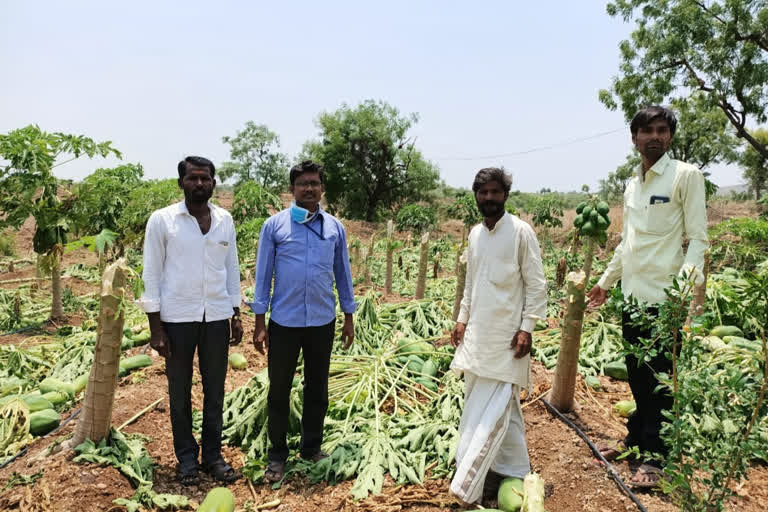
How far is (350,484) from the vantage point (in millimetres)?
3246

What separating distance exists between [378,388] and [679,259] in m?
2.60

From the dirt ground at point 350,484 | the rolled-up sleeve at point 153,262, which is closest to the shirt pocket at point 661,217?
the dirt ground at point 350,484

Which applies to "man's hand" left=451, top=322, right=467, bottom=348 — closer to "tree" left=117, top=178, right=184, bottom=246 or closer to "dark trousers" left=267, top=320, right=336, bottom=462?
"dark trousers" left=267, top=320, right=336, bottom=462

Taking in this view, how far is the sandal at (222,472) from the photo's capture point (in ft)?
11.0

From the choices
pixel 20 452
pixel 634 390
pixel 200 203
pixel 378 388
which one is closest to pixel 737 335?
pixel 634 390

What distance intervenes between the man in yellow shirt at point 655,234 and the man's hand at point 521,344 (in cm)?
60

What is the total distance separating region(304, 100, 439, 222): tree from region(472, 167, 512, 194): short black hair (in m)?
26.3

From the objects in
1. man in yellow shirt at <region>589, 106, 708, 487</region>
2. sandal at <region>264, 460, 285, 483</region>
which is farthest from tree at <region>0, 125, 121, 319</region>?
man in yellow shirt at <region>589, 106, 708, 487</region>

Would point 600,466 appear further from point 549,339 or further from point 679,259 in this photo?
point 549,339

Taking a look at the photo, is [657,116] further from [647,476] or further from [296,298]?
[296,298]

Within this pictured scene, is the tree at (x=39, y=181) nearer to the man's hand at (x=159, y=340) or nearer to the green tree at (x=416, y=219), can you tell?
the man's hand at (x=159, y=340)

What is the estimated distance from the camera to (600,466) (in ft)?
10.2

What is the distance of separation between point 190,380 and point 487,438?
1.93 m

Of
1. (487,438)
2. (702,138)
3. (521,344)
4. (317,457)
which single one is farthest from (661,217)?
(702,138)
